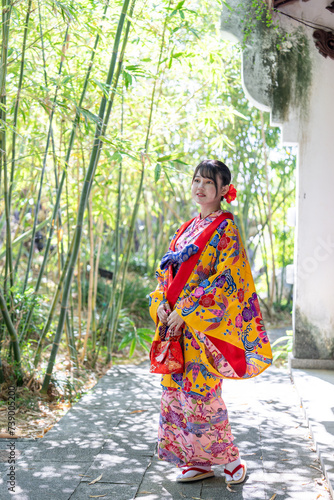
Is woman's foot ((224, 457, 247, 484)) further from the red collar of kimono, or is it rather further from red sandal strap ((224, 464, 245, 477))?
the red collar of kimono

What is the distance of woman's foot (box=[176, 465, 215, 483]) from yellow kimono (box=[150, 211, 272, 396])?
11.9 inches

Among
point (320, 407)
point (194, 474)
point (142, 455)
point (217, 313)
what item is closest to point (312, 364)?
point (320, 407)

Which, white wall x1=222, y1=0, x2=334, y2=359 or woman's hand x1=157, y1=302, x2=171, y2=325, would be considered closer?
woman's hand x1=157, y1=302, x2=171, y2=325

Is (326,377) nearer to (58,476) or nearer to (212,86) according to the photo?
(58,476)

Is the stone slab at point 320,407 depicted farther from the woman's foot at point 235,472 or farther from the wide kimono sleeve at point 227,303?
the wide kimono sleeve at point 227,303

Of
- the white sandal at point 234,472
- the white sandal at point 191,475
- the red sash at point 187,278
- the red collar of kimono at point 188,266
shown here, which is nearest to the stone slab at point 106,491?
the white sandal at point 191,475

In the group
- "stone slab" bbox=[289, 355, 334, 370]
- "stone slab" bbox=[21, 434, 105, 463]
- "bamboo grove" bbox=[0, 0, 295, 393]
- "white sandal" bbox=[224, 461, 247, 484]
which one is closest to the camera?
"white sandal" bbox=[224, 461, 247, 484]

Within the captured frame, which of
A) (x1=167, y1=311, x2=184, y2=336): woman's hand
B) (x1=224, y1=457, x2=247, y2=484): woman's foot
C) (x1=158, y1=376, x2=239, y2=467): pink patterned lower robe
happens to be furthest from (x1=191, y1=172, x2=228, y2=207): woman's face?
(x1=224, y1=457, x2=247, y2=484): woman's foot

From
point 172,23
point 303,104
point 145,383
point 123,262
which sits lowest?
point 145,383

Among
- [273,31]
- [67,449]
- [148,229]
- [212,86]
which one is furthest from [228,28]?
[148,229]

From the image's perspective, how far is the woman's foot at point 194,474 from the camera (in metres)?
2.12

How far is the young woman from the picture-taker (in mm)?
2059

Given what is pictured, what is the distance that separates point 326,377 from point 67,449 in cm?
173

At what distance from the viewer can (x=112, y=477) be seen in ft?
7.04
